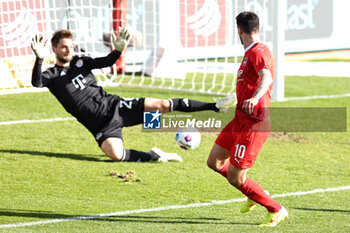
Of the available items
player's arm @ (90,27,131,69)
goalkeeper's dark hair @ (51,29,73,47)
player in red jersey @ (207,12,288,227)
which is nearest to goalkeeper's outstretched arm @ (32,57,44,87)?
goalkeeper's dark hair @ (51,29,73,47)

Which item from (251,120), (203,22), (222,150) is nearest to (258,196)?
(222,150)

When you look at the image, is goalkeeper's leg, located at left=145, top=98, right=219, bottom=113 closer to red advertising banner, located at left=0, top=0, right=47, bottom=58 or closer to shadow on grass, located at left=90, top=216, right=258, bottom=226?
shadow on grass, located at left=90, top=216, right=258, bottom=226

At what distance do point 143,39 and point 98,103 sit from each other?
851 cm

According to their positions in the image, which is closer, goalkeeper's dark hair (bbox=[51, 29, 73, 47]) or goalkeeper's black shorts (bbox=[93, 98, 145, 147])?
goalkeeper's dark hair (bbox=[51, 29, 73, 47])

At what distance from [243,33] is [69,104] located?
3.31 metres

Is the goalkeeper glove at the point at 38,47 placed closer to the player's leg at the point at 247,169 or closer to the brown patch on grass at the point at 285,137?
the player's leg at the point at 247,169

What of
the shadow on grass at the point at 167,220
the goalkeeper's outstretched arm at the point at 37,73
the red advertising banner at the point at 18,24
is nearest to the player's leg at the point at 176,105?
the goalkeeper's outstretched arm at the point at 37,73

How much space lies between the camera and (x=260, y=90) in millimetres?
5773

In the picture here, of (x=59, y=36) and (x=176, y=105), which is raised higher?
(x=59, y=36)

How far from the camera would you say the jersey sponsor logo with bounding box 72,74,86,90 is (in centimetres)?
877

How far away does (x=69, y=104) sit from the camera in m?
8.75

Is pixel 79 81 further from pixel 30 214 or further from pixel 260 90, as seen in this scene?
pixel 260 90

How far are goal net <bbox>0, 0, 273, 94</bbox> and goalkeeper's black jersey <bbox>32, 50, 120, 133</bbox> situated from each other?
15.7 feet

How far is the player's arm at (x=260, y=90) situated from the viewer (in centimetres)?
564
